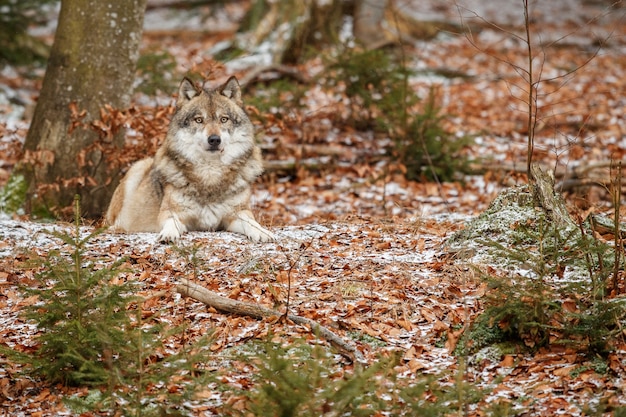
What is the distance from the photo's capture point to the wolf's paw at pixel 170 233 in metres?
7.04

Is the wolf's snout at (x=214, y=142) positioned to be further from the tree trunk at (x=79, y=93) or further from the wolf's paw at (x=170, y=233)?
the tree trunk at (x=79, y=93)

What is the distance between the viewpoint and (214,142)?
7605 mm

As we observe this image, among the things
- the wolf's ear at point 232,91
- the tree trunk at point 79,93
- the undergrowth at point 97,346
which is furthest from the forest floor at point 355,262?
the wolf's ear at point 232,91

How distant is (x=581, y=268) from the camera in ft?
18.4

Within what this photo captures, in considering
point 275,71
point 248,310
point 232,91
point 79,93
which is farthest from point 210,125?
point 275,71

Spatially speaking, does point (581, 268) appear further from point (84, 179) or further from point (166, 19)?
point (166, 19)

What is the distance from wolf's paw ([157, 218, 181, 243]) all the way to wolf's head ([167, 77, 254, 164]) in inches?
32.2

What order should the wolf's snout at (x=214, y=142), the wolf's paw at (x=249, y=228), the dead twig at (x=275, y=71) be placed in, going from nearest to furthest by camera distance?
1. the wolf's paw at (x=249, y=228)
2. the wolf's snout at (x=214, y=142)
3. the dead twig at (x=275, y=71)

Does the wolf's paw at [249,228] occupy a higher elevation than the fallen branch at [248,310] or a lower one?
higher

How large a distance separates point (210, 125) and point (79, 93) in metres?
2.36

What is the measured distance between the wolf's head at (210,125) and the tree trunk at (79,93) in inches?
52.7

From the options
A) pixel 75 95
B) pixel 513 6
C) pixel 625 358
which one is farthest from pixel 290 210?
pixel 513 6

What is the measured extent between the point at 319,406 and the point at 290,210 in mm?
6152

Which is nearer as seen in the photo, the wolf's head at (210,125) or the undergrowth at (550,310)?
the undergrowth at (550,310)
